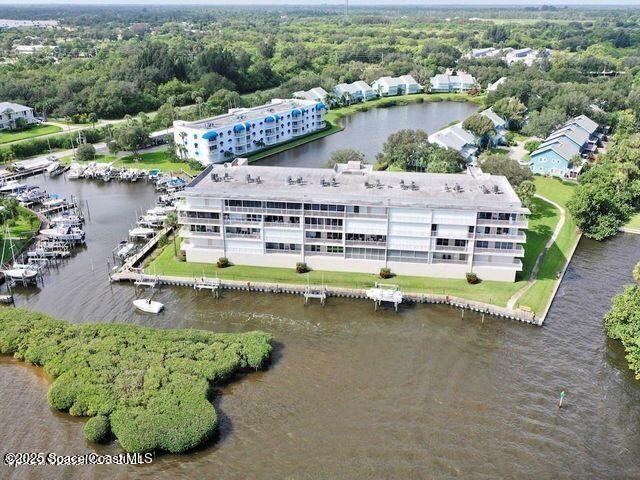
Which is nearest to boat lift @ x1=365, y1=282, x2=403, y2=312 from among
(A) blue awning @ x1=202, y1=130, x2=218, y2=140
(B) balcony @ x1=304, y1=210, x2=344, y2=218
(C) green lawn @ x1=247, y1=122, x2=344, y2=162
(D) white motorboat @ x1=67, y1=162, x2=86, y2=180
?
(B) balcony @ x1=304, y1=210, x2=344, y2=218

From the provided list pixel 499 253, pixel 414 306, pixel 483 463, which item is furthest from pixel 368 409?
pixel 499 253

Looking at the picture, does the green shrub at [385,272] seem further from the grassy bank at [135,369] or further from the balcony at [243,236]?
the grassy bank at [135,369]

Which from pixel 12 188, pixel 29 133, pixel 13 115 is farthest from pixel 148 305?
pixel 13 115

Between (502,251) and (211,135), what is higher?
(211,135)

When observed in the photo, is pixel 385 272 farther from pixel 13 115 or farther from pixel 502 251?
pixel 13 115

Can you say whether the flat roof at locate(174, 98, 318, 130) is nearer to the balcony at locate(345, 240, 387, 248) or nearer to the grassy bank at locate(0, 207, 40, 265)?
the grassy bank at locate(0, 207, 40, 265)

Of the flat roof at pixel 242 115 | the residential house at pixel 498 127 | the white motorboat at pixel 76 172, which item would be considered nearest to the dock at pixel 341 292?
the white motorboat at pixel 76 172

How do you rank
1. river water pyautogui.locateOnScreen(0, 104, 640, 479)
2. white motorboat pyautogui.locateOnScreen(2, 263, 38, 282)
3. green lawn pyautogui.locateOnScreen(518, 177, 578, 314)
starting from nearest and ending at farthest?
river water pyautogui.locateOnScreen(0, 104, 640, 479) < green lawn pyautogui.locateOnScreen(518, 177, 578, 314) < white motorboat pyautogui.locateOnScreen(2, 263, 38, 282)
